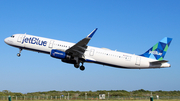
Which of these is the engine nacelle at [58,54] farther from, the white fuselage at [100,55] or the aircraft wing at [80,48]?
the white fuselage at [100,55]

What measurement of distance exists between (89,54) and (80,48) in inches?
115

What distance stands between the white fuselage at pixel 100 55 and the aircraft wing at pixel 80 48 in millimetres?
1518

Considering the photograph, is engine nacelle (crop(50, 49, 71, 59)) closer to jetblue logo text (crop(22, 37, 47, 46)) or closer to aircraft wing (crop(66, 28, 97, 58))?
aircraft wing (crop(66, 28, 97, 58))

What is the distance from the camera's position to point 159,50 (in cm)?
4575

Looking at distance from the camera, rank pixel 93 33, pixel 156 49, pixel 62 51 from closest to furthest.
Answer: pixel 93 33
pixel 62 51
pixel 156 49

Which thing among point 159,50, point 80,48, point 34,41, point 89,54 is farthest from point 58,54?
point 159,50

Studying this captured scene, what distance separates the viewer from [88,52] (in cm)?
4344

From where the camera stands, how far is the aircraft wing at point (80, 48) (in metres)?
38.7

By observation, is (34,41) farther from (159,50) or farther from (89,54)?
(159,50)

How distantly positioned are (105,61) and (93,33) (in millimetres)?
7186

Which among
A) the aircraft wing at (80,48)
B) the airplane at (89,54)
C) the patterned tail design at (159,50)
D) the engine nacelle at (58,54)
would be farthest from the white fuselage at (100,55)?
the engine nacelle at (58,54)

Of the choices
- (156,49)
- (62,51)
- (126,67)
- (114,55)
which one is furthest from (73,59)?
(156,49)

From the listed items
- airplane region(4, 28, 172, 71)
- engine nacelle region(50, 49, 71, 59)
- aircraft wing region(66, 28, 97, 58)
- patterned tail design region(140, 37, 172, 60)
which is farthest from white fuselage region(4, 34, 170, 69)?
engine nacelle region(50, 49, 71, 59)

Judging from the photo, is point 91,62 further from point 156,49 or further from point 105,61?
point 156,49
